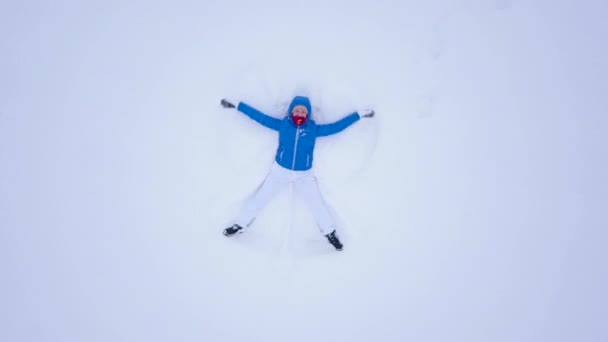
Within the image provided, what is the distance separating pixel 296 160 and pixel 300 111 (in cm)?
44

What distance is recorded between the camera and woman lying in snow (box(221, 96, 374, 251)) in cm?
321

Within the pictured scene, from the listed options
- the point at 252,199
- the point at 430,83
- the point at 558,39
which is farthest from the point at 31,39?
the point at 558,39

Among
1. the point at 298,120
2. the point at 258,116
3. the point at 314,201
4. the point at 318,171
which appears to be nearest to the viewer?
the point at 298,120

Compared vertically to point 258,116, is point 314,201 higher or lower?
lower

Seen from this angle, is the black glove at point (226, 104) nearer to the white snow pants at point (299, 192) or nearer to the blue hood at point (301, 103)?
the blue hood at point (301, 103)

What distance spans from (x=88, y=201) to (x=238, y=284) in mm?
1524

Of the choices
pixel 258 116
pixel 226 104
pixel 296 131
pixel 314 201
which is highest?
pixel 226 104

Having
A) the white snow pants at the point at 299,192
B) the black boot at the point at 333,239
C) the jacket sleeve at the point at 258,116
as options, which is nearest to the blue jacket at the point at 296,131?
the jacket sleeve at the point at 258,116

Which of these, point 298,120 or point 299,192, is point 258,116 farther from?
point 299,192

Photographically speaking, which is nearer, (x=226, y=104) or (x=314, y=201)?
(x=226, y=104)

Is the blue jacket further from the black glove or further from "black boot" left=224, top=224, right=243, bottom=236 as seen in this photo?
"black boot" left=224, top=224, right=243, bottom=236

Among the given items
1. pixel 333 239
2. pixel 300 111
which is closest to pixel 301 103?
pixel 300 111

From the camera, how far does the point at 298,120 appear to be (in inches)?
123

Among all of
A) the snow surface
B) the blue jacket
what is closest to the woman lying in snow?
the blue jacket
